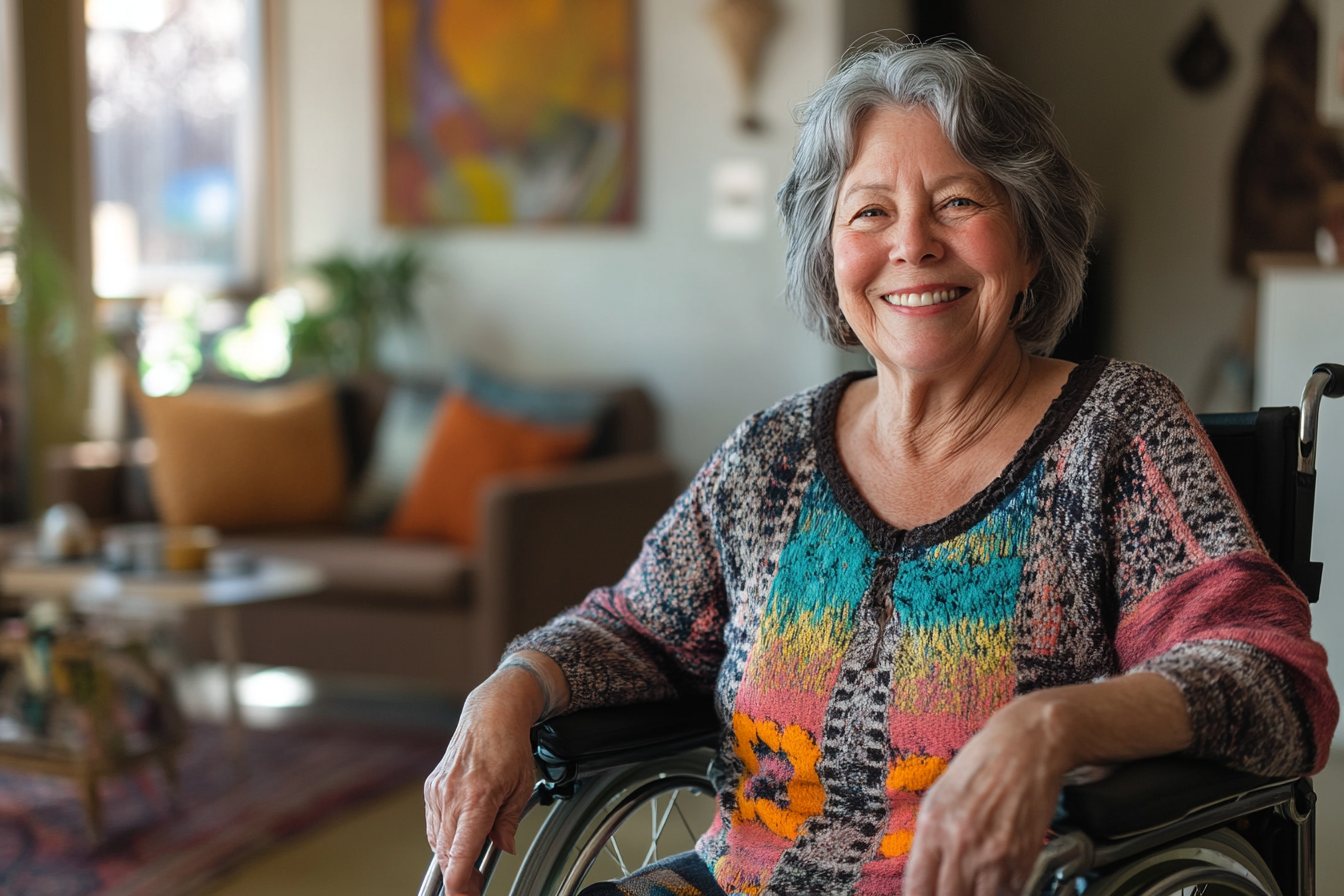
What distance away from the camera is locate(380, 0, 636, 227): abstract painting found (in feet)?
14.8

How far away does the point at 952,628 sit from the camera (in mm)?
1212

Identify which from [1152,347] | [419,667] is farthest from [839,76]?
[1152,347]

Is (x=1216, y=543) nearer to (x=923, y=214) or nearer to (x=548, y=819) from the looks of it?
(x=923, y=214)

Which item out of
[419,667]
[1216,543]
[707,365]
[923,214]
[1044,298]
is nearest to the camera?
[1216,543]

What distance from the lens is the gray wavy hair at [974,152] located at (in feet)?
4.23

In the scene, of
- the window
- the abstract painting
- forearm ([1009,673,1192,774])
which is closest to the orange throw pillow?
the abstract painting

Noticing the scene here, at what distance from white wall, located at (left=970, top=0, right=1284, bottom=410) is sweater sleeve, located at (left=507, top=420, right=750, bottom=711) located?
4.48 meters

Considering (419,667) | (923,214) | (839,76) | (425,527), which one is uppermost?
(839,76)

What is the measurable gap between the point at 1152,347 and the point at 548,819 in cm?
498

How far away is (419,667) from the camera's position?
134 inches

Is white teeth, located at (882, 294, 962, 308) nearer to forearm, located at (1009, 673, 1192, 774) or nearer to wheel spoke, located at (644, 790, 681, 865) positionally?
forearm, located at (1009, 673, 1192, 774)

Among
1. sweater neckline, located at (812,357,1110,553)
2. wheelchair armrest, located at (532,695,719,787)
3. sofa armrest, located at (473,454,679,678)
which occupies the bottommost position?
sofa armrest, located at (473,454,679,678)

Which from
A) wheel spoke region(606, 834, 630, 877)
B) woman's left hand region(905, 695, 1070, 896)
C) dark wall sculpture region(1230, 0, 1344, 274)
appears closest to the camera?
woman's left hand region(905, 695, 1070, 896)

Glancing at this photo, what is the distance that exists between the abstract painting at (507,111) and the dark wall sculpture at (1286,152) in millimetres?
2601
